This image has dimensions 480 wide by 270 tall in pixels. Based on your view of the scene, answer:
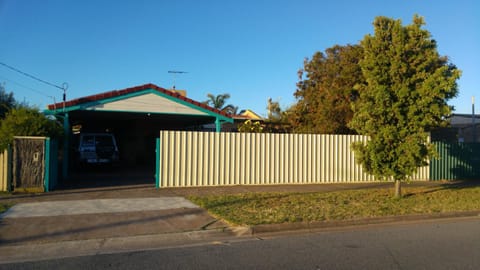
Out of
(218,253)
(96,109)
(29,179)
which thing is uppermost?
(96,109)

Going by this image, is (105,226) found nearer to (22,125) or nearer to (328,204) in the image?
(328,204)

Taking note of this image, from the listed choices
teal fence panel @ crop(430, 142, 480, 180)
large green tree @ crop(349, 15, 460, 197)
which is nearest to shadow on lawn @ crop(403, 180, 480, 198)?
teal fence panel @ crop(430, 142, 480, 180)

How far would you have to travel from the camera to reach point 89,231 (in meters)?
8.02

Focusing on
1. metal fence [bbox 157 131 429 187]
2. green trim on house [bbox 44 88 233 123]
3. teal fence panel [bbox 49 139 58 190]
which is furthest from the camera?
green trim on house [bbox 44 88 233 123]

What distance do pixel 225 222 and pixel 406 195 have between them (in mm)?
7056

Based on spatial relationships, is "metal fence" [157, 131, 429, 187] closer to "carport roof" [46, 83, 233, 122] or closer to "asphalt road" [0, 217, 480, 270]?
"carport roof" [46, 83, 233, 122]

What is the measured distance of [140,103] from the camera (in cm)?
1756

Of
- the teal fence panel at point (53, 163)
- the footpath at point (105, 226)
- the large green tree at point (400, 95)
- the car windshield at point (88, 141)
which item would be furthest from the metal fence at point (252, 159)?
the car windshield at point (88, 141)

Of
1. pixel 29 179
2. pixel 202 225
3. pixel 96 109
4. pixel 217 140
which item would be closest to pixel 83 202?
pixel 29 179

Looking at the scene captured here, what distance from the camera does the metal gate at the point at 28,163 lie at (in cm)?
1214

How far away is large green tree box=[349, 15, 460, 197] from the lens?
11.7 m

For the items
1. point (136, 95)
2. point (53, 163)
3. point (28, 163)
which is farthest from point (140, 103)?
point (28, 163)

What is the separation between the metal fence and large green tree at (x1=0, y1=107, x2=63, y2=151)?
363 centimetres

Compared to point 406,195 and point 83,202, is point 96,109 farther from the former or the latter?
point 406,195
